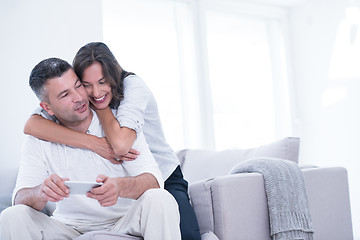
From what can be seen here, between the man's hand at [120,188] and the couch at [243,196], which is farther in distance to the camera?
the couch at [243,196]

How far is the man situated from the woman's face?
52 millimetres

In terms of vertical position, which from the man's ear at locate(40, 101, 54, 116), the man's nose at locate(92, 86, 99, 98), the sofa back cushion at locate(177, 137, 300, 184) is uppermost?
the man's nose at locate(92, 86, 99, 98)

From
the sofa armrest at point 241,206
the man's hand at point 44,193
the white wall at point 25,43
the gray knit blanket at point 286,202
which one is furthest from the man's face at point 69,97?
the white wall at point 25,43

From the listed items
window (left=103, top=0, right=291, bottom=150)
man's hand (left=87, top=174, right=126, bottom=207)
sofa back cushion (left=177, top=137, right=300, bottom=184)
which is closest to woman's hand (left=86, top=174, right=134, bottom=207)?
man's hand (left=87, top=174, right=126, bottom=207)

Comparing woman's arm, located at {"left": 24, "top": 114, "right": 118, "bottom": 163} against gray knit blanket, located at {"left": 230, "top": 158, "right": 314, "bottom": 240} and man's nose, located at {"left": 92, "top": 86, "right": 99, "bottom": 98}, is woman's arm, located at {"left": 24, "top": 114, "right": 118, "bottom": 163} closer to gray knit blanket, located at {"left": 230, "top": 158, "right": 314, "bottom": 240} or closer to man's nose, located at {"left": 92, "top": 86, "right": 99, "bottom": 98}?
man's nose, located at {"left": 92, "top": 86, "right": 99, "bottom": 98}

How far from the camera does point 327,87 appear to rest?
4.50 m

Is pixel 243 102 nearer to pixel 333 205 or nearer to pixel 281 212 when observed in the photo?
pixel 333 205

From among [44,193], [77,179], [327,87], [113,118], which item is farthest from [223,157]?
[327,87]

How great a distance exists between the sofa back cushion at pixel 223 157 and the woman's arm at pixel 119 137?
98 centimetres

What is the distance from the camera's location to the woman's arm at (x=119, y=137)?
1817mm

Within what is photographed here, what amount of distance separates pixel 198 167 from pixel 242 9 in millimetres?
2266

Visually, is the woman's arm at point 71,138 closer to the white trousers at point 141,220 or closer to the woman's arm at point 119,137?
the woman's arm at point 119,137

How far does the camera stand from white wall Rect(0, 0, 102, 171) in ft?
10.1

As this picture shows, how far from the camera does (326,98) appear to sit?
4.52 m
